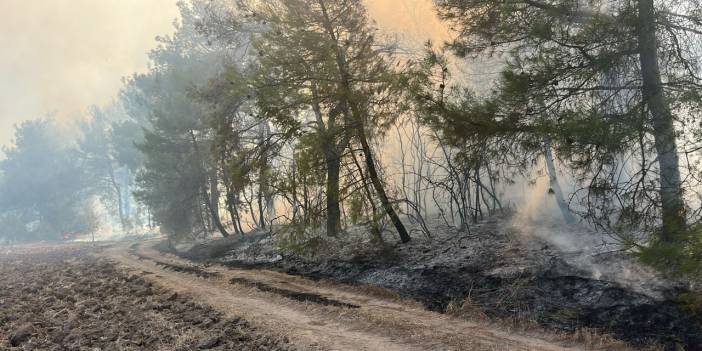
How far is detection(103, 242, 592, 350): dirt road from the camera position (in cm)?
709

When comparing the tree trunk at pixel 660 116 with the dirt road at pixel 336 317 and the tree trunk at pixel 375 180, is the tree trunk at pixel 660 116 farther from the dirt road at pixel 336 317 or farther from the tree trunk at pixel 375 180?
the tree trunk at pixel 375 180

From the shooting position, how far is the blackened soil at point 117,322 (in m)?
7.51

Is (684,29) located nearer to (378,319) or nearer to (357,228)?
(378,319)

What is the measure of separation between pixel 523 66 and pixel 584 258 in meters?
3.99

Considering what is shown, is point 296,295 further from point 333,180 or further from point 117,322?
point 333,180

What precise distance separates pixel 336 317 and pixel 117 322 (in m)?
4.01

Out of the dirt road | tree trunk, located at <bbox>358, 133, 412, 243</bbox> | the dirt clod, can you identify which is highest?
tree trunk, located at <bbox>358, 133, 412, 243</bbox>

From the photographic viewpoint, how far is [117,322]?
9.03m

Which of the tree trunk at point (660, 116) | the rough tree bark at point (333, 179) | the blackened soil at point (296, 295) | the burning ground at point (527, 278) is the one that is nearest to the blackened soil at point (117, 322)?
the blackened soil at point (296, 295)

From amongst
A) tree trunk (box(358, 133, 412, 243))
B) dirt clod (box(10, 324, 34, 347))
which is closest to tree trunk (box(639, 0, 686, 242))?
tree trunk (box(358, 133, 412, 243))

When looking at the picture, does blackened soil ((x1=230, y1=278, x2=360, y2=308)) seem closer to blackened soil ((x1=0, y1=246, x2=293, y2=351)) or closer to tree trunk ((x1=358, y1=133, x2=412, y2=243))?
blackened soil ((x1=0, y1=246, x2=293, y2=351))

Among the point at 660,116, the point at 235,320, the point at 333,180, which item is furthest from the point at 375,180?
the point at 660,116

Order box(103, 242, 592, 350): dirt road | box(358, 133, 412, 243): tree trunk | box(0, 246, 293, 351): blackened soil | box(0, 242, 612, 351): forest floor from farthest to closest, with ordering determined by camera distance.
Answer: box(358, 133, 412, 243): tree trunk
box(0, 246, 293, 351): blackened soil
box(0, 242, 612, 351): forest floor
box(103, 242, 592, 350): dirt road

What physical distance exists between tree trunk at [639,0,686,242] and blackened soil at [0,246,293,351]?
607cm
